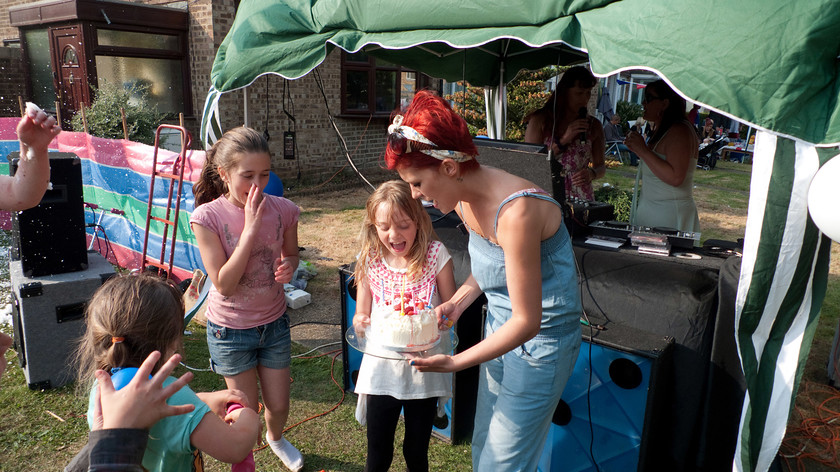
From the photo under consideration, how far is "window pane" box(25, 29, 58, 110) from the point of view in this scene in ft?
33.7

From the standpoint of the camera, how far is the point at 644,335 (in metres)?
2.67

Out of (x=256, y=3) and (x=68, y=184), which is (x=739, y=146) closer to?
(x=256, y=3)

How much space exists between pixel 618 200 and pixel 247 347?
6731 millimetres

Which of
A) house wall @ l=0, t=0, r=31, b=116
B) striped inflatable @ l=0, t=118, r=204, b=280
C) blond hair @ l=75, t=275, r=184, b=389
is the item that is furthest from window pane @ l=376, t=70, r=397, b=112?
blond hair @ l=75, t=275, r=184, b=389

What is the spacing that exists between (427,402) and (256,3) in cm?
332

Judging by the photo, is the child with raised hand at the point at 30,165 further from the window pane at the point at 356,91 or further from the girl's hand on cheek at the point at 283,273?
the window pane at the point at 356,91

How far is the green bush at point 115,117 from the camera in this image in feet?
27.7

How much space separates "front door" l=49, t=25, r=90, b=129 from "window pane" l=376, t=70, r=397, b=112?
5.77 m

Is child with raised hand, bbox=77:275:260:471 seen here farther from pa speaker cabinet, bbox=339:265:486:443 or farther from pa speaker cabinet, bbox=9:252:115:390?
pa speaker cabinet, bbox=9:252:115:390

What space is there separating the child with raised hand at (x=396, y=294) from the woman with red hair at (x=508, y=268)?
42 centimetres

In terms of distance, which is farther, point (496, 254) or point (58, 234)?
point (58, 234)

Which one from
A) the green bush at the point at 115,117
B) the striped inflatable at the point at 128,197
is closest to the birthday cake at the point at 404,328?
the striped inflatable at the point at 128,197

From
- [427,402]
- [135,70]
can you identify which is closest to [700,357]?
[427,402]

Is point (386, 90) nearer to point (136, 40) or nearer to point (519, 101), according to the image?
point (519, 101)
